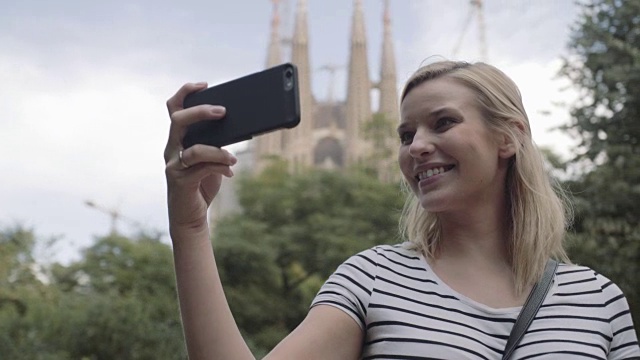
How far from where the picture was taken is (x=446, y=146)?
1.42 metres

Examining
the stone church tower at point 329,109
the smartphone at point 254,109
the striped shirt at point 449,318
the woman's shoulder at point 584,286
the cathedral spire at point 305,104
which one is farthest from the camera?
the stone church tower at point 329,109

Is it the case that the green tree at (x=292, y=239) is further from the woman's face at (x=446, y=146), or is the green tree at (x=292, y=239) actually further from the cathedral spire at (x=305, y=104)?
the cathedral spire at (x=305, y=104)

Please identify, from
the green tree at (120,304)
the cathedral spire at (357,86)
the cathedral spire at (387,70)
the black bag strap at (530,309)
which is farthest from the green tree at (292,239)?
the cathedral spire at (387,70)

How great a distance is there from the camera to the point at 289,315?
20625 mm

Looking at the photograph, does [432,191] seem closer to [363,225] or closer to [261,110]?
[261,110]

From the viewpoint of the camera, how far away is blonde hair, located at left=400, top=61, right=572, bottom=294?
1.47m

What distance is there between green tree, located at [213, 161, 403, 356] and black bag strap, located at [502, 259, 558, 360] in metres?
16.4

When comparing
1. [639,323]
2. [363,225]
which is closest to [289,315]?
[363,225]

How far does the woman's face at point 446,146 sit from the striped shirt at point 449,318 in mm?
134

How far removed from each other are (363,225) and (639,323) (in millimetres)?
13464

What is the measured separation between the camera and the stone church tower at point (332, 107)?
5575cm

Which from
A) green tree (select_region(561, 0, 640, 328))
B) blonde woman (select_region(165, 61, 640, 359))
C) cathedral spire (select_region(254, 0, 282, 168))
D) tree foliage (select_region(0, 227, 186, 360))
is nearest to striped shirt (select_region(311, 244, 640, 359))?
blonde woman (select_region(165, 61, 640, 359))

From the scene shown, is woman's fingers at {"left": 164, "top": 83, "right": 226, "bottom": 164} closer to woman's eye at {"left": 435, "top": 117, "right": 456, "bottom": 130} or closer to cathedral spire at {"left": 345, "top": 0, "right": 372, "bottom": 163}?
woman's eye at {"left": 435, "top": 117, "right": 456, "bottom": 130}

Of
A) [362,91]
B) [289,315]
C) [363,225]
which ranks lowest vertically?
[289,315]
